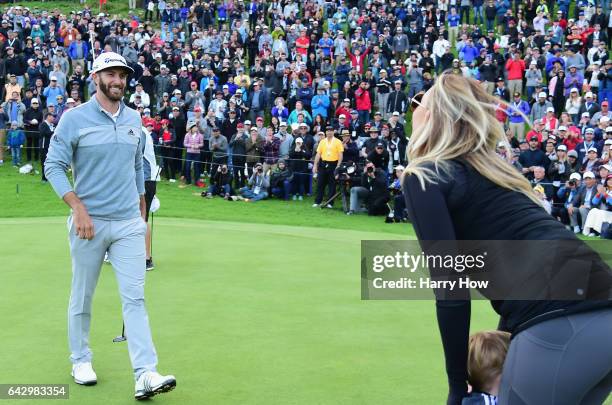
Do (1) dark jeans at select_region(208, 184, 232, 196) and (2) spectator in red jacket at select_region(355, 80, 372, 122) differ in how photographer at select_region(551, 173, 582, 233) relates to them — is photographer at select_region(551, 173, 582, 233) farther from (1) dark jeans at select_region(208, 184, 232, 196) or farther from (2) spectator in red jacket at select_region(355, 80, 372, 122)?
(2) spectator in red jacket at select_region(355, 80, 372, 122)

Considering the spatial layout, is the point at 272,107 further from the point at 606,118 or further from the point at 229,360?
the point at 229,360

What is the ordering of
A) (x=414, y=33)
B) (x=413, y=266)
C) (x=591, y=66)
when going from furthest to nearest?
1. (x=414, y=33)
2. (x=591, y=66)
3. (x=413, y=266)

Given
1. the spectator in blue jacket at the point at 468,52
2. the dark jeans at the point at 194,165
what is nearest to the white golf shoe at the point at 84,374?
the dark jeans at the point at 194,165

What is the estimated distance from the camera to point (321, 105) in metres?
26.5

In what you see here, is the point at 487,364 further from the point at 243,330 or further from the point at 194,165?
the point at 194,165

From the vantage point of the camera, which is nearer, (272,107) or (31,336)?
(31,336)

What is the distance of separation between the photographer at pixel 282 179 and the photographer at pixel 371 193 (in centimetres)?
233

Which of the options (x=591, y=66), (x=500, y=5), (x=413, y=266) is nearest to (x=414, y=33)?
(x=500, y=5)

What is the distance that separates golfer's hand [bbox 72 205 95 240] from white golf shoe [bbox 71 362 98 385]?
3.13 feet

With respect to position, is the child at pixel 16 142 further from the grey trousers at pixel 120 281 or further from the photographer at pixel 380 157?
the grey trousers at pixel 120 281

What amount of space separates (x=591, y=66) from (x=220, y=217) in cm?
1386

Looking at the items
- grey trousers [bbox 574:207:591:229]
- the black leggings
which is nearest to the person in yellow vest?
grey trousers [bbox 574:207:591:229]

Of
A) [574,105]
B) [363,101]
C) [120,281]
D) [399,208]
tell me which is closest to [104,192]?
[120,281]

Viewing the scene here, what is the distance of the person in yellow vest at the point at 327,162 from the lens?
22.5 metres
